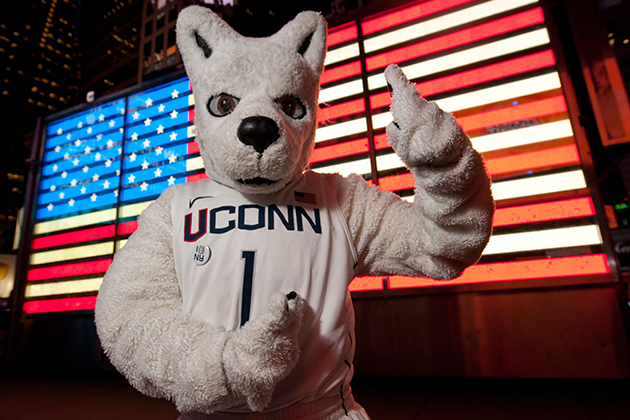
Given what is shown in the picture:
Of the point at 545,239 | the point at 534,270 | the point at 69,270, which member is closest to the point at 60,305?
the point at 69,270

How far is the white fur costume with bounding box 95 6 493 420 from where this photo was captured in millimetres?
669

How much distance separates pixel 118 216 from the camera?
399cm

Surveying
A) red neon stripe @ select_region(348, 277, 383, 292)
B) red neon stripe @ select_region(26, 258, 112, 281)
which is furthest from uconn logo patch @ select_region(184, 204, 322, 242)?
red neon stripe @ select_region(26, 258, 112, 281)

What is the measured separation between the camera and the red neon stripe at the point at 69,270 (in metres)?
3.89

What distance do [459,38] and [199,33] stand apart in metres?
2.90

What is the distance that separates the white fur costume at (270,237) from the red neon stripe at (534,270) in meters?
1.71

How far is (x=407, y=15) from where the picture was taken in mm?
3322

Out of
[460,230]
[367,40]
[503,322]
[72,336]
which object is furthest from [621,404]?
[72,336]

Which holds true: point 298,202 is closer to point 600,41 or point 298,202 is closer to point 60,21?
point 600,41

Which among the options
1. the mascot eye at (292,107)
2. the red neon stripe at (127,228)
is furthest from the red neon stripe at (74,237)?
the mascot eye at (292,107)

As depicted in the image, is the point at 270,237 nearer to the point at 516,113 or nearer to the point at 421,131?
the point at 421,131

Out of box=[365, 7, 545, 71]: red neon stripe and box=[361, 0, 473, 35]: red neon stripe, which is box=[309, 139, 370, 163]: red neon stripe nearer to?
box=[365, 7, 545, 71]: red neon stripe

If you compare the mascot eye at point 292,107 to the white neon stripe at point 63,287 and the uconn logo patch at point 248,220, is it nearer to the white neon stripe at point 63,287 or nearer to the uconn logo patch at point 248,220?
the uconn logo patch at point 248,220

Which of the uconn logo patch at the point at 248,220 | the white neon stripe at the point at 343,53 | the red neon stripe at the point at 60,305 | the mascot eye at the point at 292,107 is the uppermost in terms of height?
the white neon stripe at the point at 343,53
